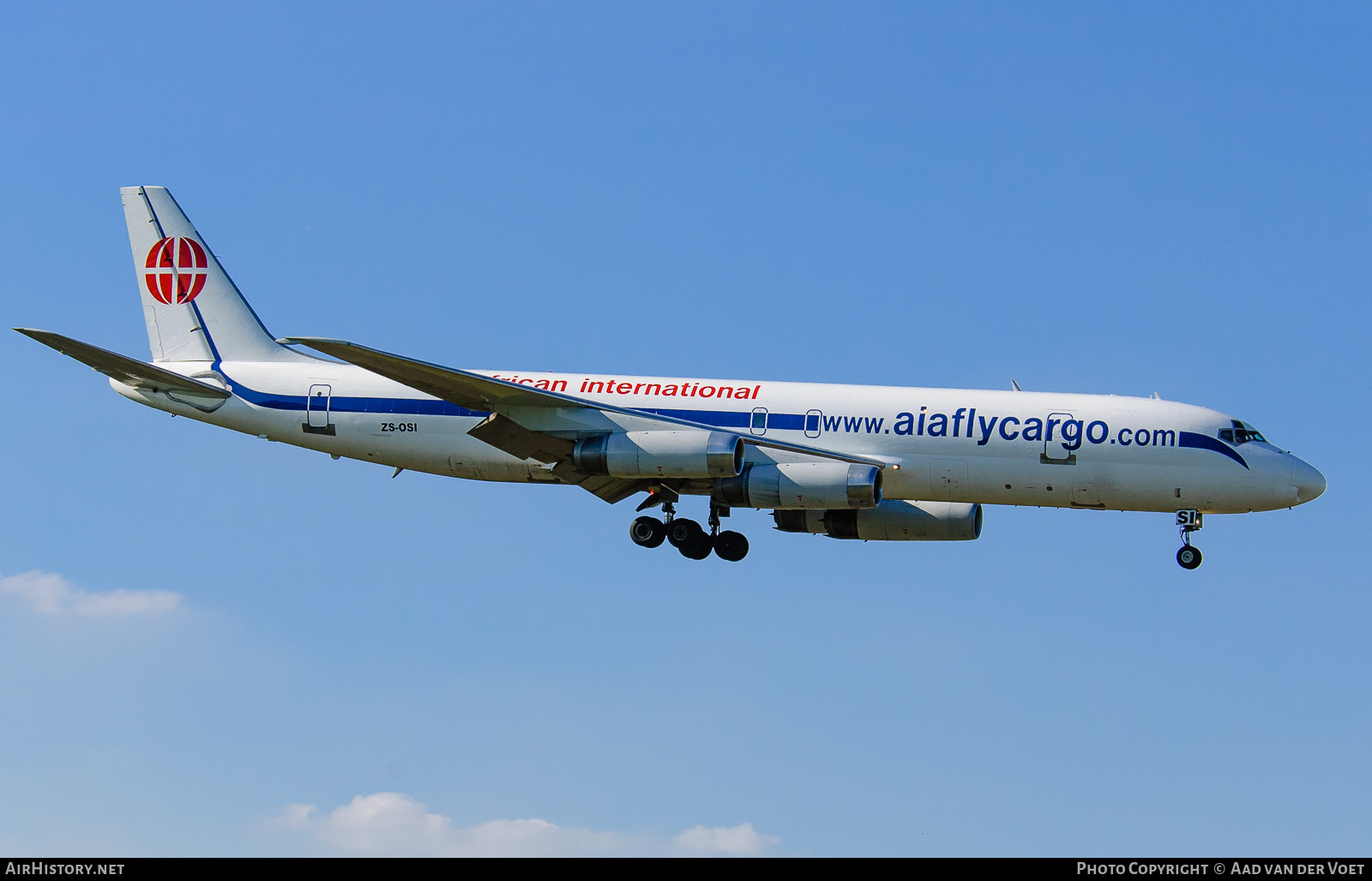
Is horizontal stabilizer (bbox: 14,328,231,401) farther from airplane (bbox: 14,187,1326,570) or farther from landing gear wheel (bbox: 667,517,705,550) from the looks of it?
landing gear wheel (bbox: 667,517,705,550)

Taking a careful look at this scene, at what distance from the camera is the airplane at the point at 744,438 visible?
108 ft

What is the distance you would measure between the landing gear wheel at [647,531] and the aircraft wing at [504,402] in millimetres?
1716

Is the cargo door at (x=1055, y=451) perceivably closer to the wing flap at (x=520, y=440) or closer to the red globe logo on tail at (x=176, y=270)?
the wing flap at (x=520, y=440)

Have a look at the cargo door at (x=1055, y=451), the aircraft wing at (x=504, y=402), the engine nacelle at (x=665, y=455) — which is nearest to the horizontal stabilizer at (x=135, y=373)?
the aircraft wing at (x=504, y=402)

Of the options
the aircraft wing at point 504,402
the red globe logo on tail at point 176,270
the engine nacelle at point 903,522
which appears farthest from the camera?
the red globe logo on tail at point 176,270

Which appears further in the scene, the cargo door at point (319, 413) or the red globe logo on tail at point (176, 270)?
the red globe logo on tail at point (176, 270)

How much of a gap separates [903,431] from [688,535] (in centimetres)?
638

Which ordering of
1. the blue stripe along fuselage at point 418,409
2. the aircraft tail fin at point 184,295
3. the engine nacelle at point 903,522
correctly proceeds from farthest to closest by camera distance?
1. the aircraft tail fin at point 184,295
2. the engine nacelle at point 903,522
3. the blue stripe along fuselage at point 418,409

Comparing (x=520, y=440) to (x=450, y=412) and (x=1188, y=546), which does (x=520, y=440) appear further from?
(x=1188, y=546)

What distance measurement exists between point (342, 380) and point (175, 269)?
6840mm

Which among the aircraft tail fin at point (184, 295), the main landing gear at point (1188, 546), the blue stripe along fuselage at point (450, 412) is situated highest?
the aircraft tail fin at point (184, 295)

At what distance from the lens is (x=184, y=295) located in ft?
129

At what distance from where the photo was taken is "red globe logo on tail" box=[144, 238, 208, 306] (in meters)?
39.4
